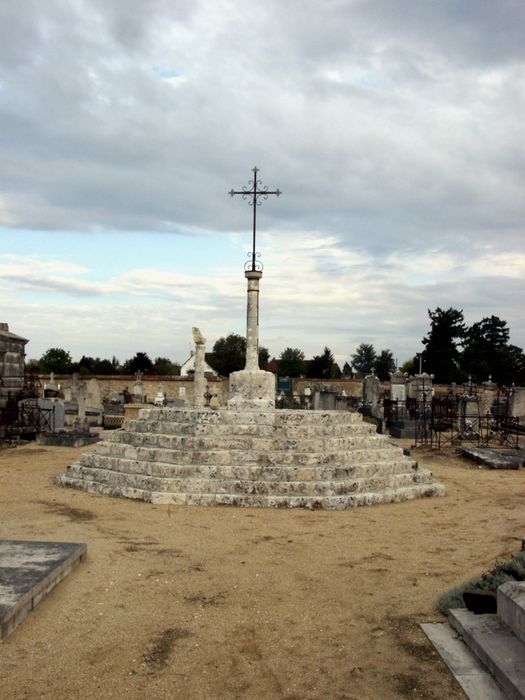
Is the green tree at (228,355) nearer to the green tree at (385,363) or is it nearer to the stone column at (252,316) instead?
the green tree at (385,363)

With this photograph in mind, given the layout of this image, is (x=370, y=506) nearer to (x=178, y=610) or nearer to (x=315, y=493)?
(x=315, y=493)

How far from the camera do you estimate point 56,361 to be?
59.1 metres

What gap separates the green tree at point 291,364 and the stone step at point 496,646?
190 feet

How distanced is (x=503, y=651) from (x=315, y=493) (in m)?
5.52

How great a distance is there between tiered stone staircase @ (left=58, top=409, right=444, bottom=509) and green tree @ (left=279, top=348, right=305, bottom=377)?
168ft

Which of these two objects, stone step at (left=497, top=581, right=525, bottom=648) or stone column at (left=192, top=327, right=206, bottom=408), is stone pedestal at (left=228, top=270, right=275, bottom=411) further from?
stone step at (left=497, top=581, right=525, bottom=648)

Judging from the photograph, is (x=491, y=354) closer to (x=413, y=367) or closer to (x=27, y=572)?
(x=413, y=367)

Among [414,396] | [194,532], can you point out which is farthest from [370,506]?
[414,396]

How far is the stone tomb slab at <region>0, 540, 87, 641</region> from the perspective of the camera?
4305mm

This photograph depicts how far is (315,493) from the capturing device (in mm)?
9188

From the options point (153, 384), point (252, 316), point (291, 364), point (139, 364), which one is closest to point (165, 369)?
point (139, 364)

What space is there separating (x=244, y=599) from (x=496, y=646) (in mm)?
2073

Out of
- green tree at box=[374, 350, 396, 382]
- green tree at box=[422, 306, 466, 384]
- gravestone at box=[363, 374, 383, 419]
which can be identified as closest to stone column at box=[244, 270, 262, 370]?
gravestone at box=[363, 374, 383, 419]

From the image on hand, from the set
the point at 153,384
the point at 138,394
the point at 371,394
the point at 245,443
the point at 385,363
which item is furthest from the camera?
the point at 385,363
